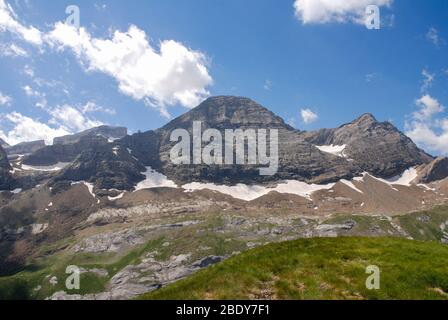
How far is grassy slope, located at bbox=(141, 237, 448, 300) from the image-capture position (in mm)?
27592

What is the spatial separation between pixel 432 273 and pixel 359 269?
16.5 feet

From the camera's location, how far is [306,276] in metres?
30.0

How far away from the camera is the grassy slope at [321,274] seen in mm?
27592

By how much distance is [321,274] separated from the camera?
3020 centimetres
